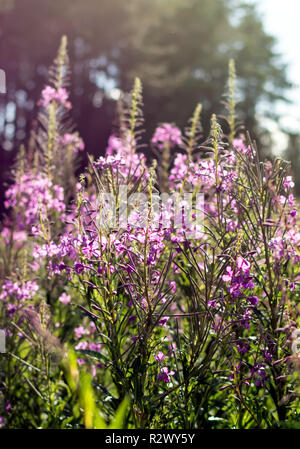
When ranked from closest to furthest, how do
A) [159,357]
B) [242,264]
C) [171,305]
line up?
[242,264]
[159,357]
[171,305]

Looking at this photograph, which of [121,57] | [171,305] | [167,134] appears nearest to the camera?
[171,305]

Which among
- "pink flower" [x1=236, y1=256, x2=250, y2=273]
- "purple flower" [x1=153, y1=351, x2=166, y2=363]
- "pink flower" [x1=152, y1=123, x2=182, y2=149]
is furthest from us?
"pink flower" [x1=152, y1=123, x2=182, y2=149]

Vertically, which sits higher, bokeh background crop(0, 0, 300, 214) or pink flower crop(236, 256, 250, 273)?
bokeh background crop(0, 0, 300, 214)

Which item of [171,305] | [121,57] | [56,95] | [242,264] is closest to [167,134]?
[56,95]

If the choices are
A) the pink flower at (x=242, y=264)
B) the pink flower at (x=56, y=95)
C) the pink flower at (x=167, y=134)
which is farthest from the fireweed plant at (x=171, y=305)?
the pink flower at (x=56, y=95)

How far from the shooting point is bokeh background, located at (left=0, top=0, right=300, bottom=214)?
19.0m

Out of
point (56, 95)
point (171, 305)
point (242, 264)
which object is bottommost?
point (171, 305)

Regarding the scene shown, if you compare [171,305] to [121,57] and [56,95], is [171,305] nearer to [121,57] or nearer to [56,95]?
[56,95]

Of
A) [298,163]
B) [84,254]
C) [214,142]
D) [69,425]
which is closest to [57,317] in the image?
[69,425]

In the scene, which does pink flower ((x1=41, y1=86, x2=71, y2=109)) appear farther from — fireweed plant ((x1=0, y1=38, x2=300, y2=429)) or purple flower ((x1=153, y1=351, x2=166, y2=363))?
purple flower ((x1=153, y1=351, x2=166, y2=363))

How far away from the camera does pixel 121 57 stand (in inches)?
836

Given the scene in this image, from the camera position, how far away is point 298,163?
2884 centimetres

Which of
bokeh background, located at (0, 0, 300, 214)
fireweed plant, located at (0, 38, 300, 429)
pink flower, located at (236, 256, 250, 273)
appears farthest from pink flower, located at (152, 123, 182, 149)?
bokeh background, located at (0, 0, 300, 214)

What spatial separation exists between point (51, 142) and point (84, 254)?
177 centimetres
